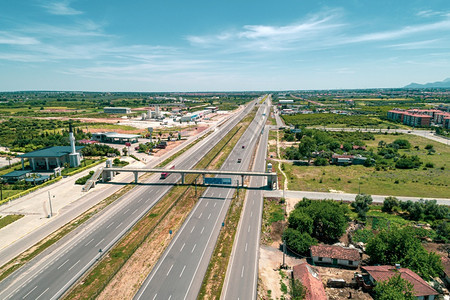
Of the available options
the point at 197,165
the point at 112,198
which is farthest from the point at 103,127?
the point at 112,198

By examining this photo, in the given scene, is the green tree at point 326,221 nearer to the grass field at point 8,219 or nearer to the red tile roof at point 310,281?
the red tile roof at point 310,281

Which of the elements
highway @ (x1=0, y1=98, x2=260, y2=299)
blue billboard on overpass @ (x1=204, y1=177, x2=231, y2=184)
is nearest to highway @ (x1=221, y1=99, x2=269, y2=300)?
blue billboard on overpass @ (x1=204, y1=177, x2=231, y2=184)

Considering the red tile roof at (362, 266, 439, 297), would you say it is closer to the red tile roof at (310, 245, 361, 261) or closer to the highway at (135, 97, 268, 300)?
the red tile roof at (310, 245, 361, 261)

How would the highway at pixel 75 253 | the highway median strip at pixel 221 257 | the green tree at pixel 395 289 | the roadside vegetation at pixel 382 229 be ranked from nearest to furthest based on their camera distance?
1. the green tree at pixel 395 289
2. the highway median strip at pixel 221 257
3. the highway at pixel 75 253
4. the roadside vegetation at pixel 382 229

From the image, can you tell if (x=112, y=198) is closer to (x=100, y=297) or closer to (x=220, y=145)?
(x=100, y=297)

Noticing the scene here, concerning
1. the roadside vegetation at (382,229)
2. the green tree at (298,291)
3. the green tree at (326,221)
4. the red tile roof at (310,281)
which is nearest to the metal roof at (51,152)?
the roadside vegetation at (382,229)

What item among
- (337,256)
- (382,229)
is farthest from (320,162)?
(337,256)
